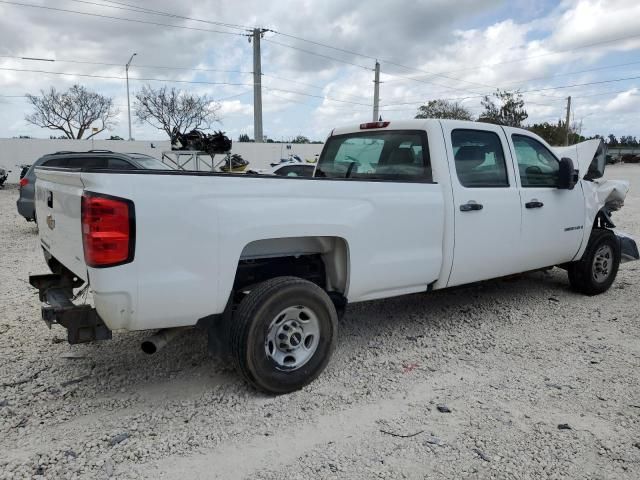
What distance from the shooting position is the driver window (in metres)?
5.11

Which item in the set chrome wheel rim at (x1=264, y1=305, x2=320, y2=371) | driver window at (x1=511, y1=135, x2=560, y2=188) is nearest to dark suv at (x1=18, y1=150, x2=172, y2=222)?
driver window at (x1=511, y1=135, x2=560, y2=188)

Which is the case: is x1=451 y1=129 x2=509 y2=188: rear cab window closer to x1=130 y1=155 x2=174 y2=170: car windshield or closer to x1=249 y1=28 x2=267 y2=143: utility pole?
x1=130 y1=155 x2=174 y2=170: car windshield

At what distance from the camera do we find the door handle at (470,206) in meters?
4.36

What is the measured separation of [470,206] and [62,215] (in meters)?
3.17

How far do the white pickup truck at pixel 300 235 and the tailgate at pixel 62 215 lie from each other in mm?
18

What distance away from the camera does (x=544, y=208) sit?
5.17 m

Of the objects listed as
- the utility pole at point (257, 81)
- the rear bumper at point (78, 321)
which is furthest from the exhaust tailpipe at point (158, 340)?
the utility pole at point (257, 81)

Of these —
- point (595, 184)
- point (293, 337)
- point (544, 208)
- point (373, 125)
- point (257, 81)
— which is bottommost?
point (293, 337)

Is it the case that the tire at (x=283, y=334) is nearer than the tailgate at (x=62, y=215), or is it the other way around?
the tailgate at (x=62, y=215)

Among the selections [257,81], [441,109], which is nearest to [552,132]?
[441,109]

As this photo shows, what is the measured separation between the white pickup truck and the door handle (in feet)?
0.04

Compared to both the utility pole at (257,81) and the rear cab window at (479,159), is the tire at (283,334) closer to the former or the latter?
the rear cab window at (479,159)

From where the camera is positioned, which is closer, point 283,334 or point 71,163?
point 283,334

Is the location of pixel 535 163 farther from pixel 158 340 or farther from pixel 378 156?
pixel 158 340
